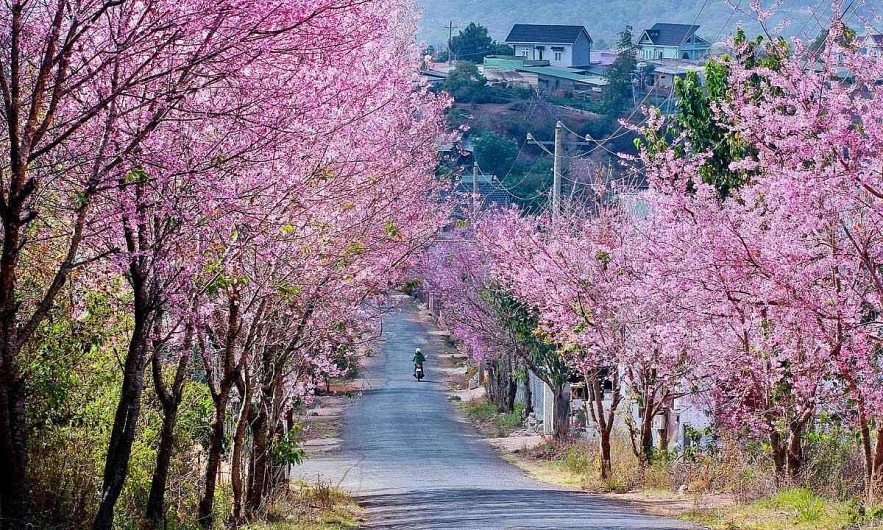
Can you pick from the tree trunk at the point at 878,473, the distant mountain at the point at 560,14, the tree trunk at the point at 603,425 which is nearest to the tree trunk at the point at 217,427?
the tree trunk at the point at 878,473

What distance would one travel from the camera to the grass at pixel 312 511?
560 inches

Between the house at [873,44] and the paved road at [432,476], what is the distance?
5648 millimetres

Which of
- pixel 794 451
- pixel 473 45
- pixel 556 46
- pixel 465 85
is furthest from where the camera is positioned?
pixel 556 46

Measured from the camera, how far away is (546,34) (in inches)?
3848

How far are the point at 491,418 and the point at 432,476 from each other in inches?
597

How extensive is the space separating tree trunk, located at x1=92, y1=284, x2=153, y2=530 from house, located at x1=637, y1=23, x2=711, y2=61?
8638cm

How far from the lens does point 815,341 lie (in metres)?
12.8

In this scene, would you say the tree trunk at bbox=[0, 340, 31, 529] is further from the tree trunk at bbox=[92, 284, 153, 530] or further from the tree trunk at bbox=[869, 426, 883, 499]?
the tree trunk at bbox=[869, 426, 883, 499]

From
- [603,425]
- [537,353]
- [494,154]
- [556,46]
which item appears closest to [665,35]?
[556,46]

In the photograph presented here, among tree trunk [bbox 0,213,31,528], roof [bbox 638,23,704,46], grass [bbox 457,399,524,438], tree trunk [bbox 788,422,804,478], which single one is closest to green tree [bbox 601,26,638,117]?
roof [bbox 638,23,704,46]

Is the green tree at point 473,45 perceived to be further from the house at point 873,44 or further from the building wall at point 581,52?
the house at point 873,44

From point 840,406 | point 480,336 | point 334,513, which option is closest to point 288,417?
point 334,513

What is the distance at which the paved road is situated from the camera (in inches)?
595

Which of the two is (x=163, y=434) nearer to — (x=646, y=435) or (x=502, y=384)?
(x=646, y=435)
